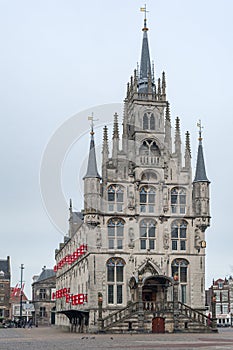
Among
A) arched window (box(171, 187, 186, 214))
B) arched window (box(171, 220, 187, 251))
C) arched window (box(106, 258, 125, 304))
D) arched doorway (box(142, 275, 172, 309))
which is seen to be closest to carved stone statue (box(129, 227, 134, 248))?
arched window (box(106, 258, 125, 304))

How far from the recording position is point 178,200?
215 feet

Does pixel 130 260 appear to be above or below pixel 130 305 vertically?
above

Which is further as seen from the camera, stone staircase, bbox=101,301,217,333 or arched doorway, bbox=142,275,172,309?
arched doorway, bbox=142,275,172,309

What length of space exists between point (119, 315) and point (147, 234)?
8.59 metres

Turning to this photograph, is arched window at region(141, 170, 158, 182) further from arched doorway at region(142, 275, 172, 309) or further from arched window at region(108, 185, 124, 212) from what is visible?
arched doorway at region(142, 275, 172, 309)

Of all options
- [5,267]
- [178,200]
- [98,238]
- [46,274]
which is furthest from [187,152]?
[46,274]

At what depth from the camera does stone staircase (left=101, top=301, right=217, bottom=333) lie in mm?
58438

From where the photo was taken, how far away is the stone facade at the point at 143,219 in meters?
62.0

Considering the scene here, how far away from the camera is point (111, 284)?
62.0m

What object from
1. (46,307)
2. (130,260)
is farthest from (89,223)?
(46,307)

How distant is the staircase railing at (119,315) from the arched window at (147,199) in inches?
396

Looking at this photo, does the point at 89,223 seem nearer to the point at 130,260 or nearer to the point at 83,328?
the point at 130,260

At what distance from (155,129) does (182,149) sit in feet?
11.5

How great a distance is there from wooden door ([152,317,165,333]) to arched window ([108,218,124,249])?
8.07 metres
